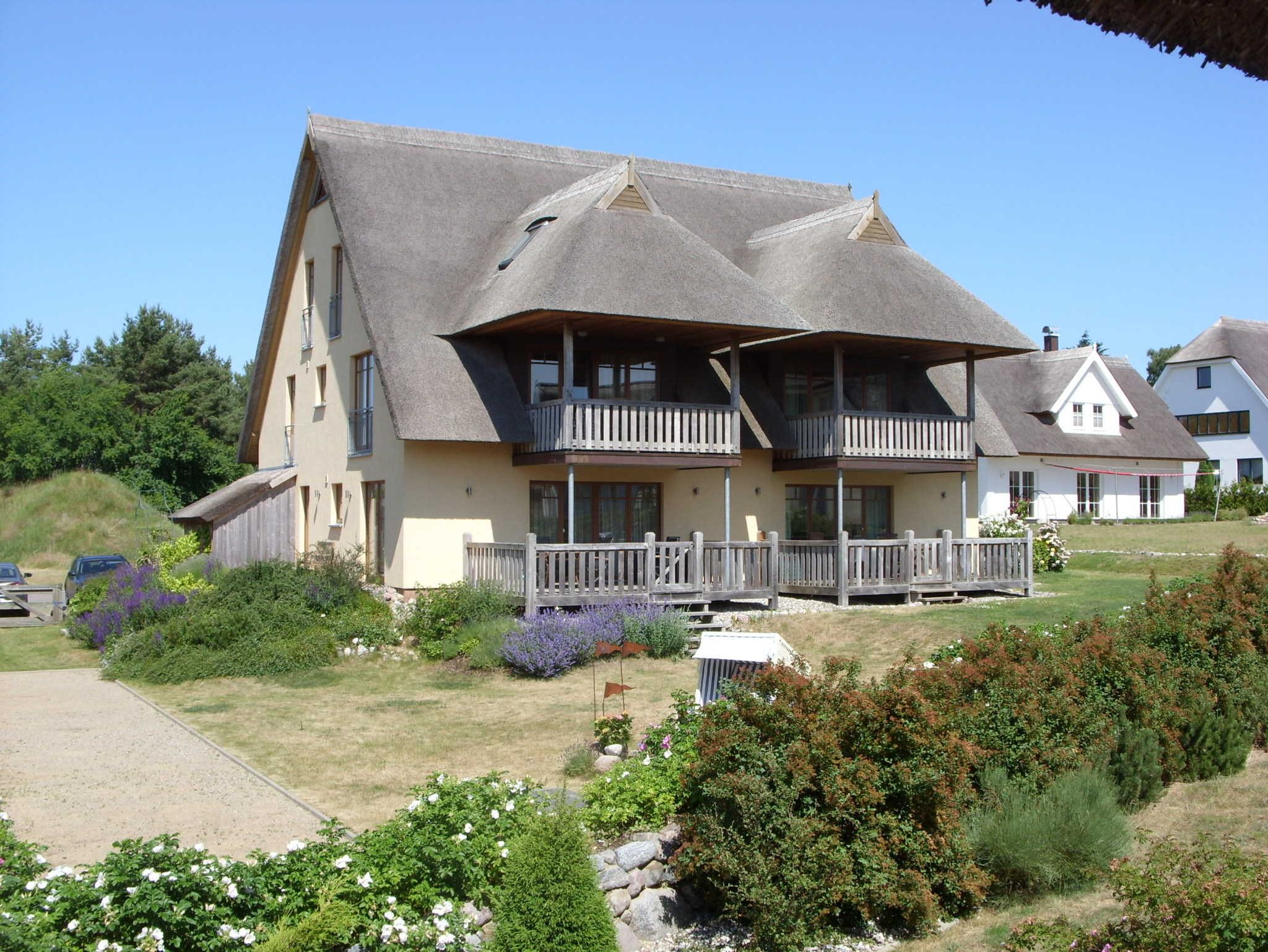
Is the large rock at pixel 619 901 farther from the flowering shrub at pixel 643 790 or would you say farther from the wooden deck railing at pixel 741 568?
the wooden deck railing at pixel 741 568

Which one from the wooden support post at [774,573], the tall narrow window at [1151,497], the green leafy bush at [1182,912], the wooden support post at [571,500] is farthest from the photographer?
the tall narrow window at [1151,497]

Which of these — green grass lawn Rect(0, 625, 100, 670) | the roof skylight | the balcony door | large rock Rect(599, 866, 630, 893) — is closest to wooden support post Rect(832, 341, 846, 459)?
the balcony door

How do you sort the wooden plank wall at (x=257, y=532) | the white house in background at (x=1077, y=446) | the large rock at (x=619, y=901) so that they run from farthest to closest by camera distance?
the white house in background at (x=1077, y=446)
the wooden plank wall at (x=257, y=532)
the large rock at (x=619, y=901)

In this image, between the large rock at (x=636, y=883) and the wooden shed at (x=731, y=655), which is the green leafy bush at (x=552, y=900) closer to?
the large rock at (x=636, y=883)

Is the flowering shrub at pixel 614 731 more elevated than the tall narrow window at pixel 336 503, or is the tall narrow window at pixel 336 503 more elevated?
the tall narrow window at pixel 336 503

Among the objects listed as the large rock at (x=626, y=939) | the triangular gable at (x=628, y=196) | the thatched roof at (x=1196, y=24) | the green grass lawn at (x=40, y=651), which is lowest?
the large rock at (x=626, y=939)

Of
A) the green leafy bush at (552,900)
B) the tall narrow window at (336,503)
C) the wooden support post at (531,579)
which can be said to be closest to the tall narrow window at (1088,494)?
the tall narrow window at (336,503)

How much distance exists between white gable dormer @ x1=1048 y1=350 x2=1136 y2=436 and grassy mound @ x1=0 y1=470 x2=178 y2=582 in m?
32.9

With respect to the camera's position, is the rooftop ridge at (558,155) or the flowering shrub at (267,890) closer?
the flowering shrub at (267,890)

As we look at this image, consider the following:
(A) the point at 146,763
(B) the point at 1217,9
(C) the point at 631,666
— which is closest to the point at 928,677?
(B) the point at 1217,9

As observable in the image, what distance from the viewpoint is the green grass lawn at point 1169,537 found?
3281 centimetres

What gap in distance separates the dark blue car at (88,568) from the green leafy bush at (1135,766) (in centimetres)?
2536

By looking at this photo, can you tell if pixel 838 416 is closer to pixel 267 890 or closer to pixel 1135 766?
pixel 1135 766

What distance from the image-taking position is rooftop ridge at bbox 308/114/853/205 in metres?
27.6
